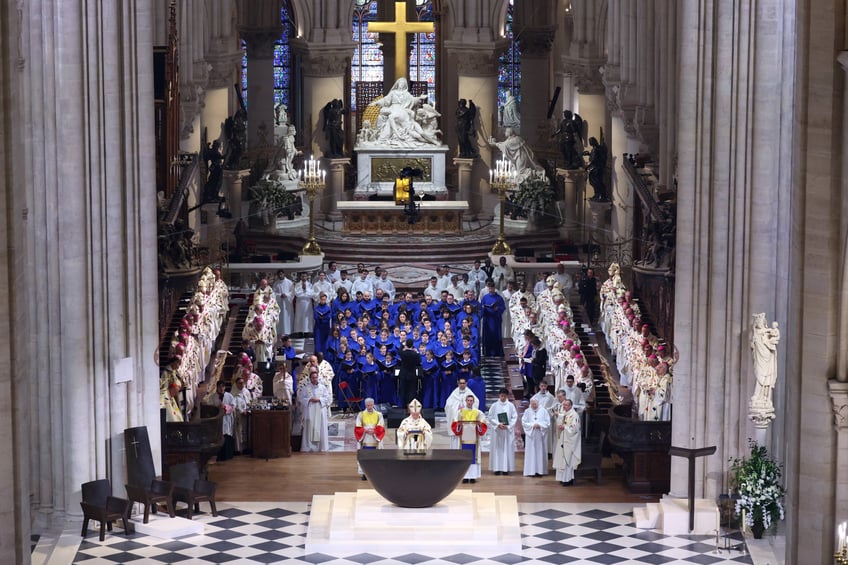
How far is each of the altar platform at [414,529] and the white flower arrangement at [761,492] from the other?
311cm

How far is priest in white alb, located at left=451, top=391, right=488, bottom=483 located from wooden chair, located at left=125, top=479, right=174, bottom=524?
4543 millimetres

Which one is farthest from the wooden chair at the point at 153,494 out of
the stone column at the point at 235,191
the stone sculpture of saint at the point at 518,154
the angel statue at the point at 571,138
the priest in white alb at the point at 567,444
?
the stone sculpture of saint at the point at 518,154

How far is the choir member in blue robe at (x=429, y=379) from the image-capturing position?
3219cm

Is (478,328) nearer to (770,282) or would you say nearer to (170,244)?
(170,244)

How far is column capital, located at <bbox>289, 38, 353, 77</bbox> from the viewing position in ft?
158

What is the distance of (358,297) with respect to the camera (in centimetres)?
3550

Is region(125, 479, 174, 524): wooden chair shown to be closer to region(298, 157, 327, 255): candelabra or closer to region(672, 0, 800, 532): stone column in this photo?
region(672, 0, 800, 532): stone column

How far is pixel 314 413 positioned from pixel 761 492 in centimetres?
822

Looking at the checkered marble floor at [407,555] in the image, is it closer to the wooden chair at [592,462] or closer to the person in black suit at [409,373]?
the wooden chair at [592,462]

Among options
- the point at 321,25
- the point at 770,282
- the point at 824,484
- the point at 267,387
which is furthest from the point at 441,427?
→ the point at 321,25

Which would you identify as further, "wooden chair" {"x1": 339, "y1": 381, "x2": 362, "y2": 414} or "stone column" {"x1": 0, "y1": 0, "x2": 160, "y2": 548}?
"wooden chair" {"x1": 339, "y1": 381, "x2": 362, "y2": 414}

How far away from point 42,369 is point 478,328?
12.4 meters

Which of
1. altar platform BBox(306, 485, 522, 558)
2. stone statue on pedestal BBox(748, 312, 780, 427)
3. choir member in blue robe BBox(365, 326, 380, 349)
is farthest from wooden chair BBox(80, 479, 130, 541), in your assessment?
stone statue on pedestal BBox(748, 312, 780, 427)

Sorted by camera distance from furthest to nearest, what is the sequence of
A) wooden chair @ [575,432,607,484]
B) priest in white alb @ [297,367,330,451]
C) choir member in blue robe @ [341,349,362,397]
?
choir member in blue robe @ [341,349,362,397], priest in white alb @ [297,367,330,451], wooden chair @ [575,432,607,484]
